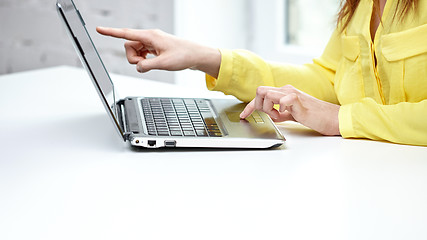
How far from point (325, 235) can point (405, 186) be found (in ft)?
0.61

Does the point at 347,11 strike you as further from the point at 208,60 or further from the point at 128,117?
the point at 128,117

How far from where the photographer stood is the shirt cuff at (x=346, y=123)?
939 mm

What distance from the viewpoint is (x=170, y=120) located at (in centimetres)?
94

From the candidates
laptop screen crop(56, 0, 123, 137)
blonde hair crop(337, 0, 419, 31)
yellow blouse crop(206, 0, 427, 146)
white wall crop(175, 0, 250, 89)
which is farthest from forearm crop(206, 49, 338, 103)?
white wall crop(175, 0, 250, 89)

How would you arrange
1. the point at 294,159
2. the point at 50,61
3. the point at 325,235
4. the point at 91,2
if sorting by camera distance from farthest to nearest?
the point at 50,61 → the point at 91,2 → the point at 294,159 → the point at 325,235

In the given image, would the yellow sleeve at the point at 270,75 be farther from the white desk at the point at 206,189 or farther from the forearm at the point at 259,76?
the white desk at the point at 206,189

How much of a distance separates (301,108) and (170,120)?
206 millimetres

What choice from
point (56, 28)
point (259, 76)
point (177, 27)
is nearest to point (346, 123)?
point (259, 76)

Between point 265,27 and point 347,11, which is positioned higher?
point 347,11

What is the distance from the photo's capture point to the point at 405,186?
713 millimetres

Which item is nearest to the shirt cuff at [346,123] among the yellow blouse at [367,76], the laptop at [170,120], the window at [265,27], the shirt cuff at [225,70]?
the yellow blouse at [367,76]

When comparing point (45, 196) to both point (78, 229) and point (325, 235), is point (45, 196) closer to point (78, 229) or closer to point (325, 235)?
point (78, 229)

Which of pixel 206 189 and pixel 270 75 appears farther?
pixel 270 75

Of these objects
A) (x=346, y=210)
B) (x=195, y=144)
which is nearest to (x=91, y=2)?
(x=195, y=144)
